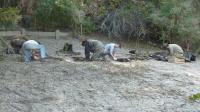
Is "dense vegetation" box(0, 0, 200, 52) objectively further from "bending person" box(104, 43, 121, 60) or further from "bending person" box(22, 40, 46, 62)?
"bending person" box(22, 40, 46, 62)

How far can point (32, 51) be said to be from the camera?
51.4ft

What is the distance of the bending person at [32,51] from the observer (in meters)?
15.3

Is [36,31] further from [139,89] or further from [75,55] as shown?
[139,89]

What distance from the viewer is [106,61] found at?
1641cm

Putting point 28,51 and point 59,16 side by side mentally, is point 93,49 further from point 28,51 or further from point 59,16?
point 59,16

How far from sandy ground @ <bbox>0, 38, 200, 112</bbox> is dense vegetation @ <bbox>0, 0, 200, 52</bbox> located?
5.69 metres

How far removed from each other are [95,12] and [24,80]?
1187cm

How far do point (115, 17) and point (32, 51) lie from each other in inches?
339

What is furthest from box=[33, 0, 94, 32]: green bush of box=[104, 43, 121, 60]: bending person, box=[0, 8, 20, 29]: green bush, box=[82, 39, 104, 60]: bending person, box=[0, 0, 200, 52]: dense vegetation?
box=[82, 39, 104, 60]: bending person

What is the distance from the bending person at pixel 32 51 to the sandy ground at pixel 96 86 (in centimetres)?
33

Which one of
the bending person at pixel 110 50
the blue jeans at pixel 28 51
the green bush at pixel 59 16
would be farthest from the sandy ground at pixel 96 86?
the green bush at pixel 59 16

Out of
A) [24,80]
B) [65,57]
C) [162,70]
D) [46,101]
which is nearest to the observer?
[46,101]

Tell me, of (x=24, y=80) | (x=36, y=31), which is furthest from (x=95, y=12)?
(x=24, y=80)

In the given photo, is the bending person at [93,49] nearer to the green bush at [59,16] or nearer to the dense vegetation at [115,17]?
the dense vegetation at [115,17]
